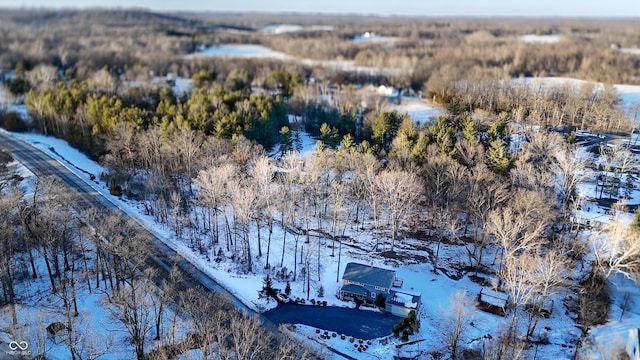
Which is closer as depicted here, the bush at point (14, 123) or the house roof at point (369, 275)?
the house roof at point (369, 275)

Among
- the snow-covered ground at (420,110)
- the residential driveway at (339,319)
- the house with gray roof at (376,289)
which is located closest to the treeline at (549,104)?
the snow-covered ground at (420,110)

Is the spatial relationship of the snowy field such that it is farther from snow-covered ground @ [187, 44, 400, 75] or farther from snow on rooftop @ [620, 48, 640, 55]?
snow on rooftop @ [620, 48, 640, 55]

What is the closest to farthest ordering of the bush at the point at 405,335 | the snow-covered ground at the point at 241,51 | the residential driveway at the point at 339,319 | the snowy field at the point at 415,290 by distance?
the snowy field at the point at 415,290, the bush at the point at 405,335, the residential driveway at the point at 339,319, the snow-covered ground at the point at 241,51

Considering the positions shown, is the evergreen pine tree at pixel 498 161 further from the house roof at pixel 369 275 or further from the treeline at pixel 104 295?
the treeline at pixel 104 295

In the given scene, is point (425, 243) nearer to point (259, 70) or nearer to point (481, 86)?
point (481, 86)

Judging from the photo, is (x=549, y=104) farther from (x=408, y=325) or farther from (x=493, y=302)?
(x=408, y=325)

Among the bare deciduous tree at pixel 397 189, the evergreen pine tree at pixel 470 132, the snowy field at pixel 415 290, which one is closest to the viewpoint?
the snowy field at pixel 415 290

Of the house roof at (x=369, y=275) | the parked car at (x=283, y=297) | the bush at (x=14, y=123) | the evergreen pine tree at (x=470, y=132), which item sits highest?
the evergreen pine tree at (x=470, y=132)
